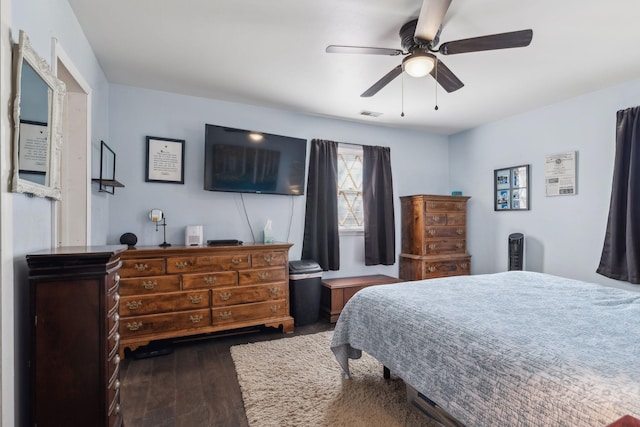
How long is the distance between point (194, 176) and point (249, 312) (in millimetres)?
1555

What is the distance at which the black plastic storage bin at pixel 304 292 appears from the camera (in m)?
3.42

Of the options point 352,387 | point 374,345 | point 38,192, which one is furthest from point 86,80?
point 352,387

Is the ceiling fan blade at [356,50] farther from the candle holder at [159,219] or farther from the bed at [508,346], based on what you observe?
the candle holder at [159,219]

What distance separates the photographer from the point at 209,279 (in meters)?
2.94

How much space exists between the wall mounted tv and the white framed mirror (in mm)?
1684

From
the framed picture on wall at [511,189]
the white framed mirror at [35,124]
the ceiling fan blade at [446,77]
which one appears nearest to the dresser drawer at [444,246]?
the framed picture on wall at [511,189]

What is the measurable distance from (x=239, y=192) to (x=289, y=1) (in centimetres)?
203

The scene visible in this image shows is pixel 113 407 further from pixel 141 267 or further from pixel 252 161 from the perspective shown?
pixel 252 161

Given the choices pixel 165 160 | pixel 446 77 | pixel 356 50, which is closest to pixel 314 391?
pixel 356 50

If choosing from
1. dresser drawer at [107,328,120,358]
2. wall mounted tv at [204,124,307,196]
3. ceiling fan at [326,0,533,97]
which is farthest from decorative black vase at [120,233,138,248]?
ceiling fan at [326,0,533,97]

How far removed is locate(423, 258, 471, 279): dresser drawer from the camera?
13.4 ft

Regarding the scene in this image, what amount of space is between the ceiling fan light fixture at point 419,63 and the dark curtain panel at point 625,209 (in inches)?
91.9

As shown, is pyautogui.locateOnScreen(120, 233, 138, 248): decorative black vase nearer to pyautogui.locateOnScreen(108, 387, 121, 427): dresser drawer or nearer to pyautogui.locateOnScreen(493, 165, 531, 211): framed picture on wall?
pyautogui.locateOnScreen(108, 387, 121, 427): dresser drawer

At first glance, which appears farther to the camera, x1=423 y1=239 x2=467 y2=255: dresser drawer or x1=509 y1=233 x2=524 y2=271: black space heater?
x1=423 y1=239 x2=467 y2=255: dresser drawer
